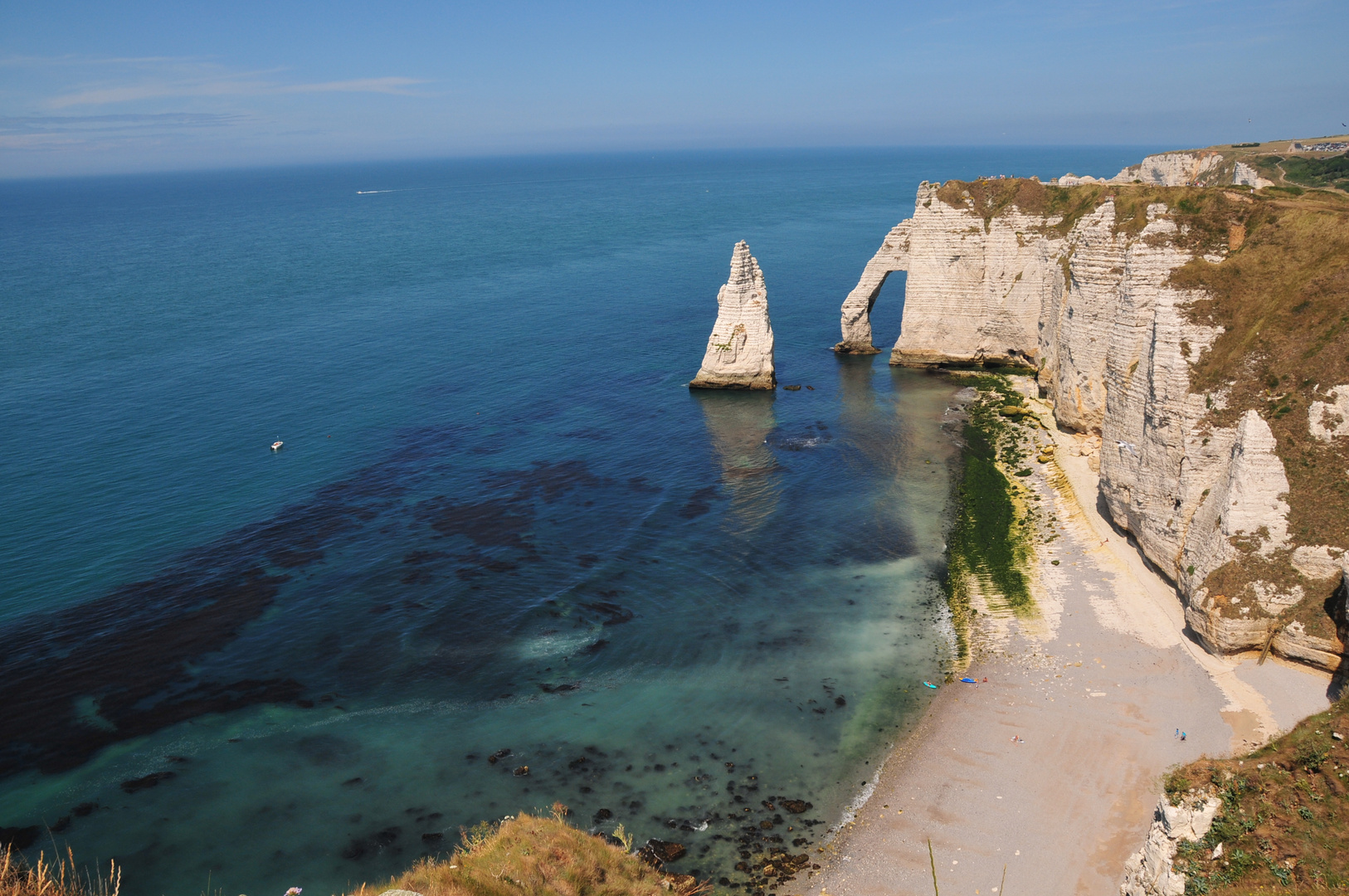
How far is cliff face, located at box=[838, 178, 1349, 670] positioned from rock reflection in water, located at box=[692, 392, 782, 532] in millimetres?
17203

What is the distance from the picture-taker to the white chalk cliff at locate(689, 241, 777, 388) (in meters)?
57.8

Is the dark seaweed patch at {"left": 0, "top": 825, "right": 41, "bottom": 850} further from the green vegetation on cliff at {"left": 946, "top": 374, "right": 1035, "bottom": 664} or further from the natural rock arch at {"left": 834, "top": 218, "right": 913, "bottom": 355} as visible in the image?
the natural rock arch at {"left": 834, "top": 218, "right": 913, "bottom": 355}

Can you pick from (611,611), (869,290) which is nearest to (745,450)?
(611,611)

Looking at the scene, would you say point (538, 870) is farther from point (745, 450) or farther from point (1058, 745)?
point (745, 450)

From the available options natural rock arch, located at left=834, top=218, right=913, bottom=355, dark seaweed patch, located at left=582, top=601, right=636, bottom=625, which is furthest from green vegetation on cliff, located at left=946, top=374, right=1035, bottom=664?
natural rock arch, located at left=834, top=218, right=913, bottom=355

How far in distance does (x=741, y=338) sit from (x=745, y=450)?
13.0 metres

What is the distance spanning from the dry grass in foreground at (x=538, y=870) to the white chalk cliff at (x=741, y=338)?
45.0 meters

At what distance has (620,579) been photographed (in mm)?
35500

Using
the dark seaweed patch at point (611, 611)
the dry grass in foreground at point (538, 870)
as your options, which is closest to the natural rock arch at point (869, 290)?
the dark seaweed patch at point (611, 611)

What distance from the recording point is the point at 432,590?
34.8 m

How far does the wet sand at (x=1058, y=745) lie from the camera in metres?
20.7

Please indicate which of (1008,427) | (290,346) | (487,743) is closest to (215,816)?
(487,743)

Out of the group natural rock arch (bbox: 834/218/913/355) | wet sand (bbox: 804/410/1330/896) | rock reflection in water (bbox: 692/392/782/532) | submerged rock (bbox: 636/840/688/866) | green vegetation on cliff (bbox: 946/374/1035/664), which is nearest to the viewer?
wet sand (bbox: 804/410/1330/896)

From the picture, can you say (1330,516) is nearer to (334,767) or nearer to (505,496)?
(334,767)
